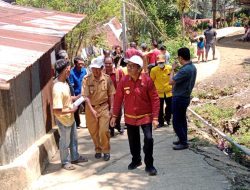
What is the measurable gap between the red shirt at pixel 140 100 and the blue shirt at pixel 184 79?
107 centimetres

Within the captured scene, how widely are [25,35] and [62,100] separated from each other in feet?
4.39

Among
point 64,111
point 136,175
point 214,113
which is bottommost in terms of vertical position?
point 214,113

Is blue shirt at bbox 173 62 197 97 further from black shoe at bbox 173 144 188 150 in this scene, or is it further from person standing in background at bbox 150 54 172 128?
person standing in background at bbox 150 54 172 128

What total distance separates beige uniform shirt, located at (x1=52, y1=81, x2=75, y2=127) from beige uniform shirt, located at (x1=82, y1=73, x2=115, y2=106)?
1.34 feet

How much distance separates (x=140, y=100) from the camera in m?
5.96

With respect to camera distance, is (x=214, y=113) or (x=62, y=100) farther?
(x=214, y=113)

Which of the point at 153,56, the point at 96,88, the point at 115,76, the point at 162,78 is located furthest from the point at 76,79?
the point at 153,56

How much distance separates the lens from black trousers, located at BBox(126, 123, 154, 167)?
6.00 metres

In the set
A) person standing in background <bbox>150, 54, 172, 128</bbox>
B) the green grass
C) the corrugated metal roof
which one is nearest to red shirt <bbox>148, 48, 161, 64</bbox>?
the green grass

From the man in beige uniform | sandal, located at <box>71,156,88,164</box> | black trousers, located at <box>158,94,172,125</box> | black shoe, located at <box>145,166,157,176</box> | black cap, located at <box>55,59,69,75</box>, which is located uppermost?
black cap, located at <box>55,59,69,75</box>

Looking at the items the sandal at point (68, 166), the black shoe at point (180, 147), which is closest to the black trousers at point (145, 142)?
the sandal at point (68, 166)

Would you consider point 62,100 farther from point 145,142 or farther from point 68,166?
point 145,142

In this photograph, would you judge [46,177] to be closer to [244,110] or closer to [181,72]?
[181,72]

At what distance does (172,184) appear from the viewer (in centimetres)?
580
